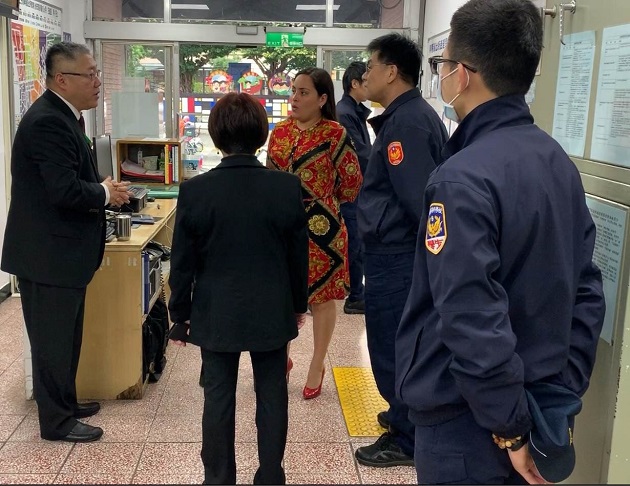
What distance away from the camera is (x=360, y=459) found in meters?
2.49

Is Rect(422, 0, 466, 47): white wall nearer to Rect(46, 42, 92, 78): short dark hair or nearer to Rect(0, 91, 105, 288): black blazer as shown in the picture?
Rect(46, 42, 92, 78): short dark hair

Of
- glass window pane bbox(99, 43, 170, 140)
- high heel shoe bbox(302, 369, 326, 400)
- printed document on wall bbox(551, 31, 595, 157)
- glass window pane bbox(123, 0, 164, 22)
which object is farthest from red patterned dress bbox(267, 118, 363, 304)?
glass window pane bbox(123, 0, 164, 22)

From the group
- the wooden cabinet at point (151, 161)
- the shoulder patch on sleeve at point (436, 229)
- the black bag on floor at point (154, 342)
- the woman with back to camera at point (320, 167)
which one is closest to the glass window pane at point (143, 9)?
the wooden cabinet at point (151, 161)

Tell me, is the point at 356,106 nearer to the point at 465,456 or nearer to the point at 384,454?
the point at 384,454

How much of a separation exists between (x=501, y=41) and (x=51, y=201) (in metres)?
1.80

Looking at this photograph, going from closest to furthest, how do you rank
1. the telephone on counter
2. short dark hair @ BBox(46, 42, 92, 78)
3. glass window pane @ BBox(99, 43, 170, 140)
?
short dark hair @ BBox(46, 42, 92, 78), the telephone on counter, glass window pane @ BBox(99, 43, 170, 140)

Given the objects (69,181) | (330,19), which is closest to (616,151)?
(69,181)

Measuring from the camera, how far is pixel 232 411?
6.79ft

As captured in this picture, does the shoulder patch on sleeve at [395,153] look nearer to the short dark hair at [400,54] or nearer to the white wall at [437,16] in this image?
the short dark hair at [400,54]

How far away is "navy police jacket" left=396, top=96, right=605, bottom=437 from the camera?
3.54ft

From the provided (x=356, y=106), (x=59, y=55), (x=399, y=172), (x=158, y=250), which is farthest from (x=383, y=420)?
(x=356, y=106)

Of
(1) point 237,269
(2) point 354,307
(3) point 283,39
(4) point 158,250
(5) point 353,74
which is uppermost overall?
(3) point 283,39

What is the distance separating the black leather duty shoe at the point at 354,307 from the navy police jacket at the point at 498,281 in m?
3.24

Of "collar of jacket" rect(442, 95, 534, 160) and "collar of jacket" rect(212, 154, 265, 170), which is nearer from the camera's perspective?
"collar of jacket" rect(442, 95, 534, 160)
